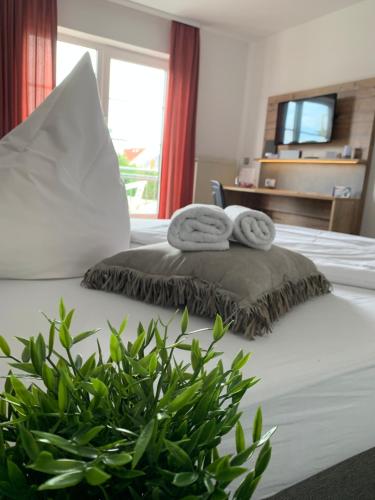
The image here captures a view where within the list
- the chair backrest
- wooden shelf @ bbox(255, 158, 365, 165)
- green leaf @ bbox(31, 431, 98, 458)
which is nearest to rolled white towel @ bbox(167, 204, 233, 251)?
green leaf @ bbox(31, 431, 98, 458)

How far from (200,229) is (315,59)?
4112mm

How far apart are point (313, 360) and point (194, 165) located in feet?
14.4

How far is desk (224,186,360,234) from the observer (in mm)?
3719

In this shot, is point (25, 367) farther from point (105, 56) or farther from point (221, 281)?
point (105, 56)

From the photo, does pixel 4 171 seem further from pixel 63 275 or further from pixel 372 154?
pixel 372 154

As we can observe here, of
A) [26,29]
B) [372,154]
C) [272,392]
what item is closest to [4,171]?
[272,392]

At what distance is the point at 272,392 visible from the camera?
22.5 inches

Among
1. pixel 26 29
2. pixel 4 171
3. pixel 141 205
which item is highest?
pixel 26 29

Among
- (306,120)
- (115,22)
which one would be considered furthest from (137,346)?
(115,22)

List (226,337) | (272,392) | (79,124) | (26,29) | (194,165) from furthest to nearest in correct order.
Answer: (194,165) < (26,29) < (79,124) < (226,337) < (272,392)

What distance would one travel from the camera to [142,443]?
240mm

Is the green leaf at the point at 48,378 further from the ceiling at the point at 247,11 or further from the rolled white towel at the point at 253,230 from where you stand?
the ceiling at the point at 247,11

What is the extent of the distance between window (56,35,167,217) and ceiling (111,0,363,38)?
583mm

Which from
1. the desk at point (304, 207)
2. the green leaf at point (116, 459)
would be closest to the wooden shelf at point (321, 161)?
the desk at point (304, 207)
